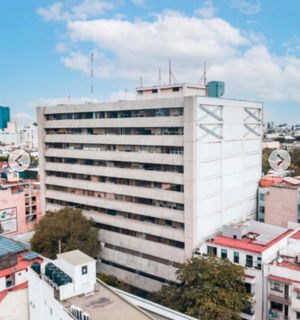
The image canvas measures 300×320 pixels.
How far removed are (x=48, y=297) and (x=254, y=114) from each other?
35.9 metres

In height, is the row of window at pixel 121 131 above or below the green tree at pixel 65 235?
above

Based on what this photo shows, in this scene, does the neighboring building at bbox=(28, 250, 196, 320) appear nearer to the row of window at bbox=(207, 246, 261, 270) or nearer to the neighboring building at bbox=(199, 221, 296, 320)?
the neighboring building at bbox=(199, 221, 296, 320)

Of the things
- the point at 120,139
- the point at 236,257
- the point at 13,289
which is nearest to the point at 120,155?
the point at 120,139

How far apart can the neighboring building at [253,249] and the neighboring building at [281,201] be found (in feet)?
18.1

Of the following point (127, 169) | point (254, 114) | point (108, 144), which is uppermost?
point (254, 114)

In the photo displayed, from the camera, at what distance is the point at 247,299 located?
3138 cm

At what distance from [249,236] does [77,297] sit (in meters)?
22.9

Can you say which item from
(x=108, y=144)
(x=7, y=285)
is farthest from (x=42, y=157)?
(x=7, y=285)

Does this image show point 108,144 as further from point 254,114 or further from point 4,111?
point 4,111

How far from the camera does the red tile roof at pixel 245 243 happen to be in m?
36.3

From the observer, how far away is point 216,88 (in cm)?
4872

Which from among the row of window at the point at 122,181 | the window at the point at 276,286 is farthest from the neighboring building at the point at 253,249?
the row of window at the point at 122,181

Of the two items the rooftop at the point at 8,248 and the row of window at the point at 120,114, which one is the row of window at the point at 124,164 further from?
the rooftop at the point at 8,248

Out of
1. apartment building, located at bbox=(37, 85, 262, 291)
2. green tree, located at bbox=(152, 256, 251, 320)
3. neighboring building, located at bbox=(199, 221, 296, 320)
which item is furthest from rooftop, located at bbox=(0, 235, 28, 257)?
neighboring building, located at bbox=(199, 221, 296, 320)
